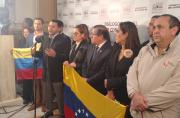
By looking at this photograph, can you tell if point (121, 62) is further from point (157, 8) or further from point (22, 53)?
point (22, 53)

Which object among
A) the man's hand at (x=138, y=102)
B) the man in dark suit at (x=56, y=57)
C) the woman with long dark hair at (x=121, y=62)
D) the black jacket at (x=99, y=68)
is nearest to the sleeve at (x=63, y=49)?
the man in dark suit at (x=56, y=57)

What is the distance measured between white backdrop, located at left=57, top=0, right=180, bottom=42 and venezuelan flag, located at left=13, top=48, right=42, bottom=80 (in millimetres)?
1033

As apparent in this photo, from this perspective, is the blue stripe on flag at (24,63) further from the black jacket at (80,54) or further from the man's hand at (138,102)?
the man's hand at (138,102)

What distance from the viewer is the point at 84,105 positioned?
9.27 feet

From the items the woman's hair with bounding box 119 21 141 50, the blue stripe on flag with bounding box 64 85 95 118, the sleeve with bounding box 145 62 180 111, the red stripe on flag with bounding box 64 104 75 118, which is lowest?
the red stripe on flag with bounding box 64 104 75 118

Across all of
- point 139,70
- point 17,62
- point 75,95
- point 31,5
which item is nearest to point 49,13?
point 31,5

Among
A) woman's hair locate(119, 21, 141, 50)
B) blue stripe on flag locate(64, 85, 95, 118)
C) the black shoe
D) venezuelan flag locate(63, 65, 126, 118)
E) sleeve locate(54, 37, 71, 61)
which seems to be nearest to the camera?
venezuelan flag locate(63, 65, 126, 118)

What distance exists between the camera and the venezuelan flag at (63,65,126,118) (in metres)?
2.36

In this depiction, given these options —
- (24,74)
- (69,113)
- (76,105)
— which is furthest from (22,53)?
(76,105)

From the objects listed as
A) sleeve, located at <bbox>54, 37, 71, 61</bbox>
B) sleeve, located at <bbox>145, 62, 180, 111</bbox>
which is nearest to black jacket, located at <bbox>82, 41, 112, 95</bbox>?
sleeve, located at <bbox>54, 37, 71, 61</bbox>

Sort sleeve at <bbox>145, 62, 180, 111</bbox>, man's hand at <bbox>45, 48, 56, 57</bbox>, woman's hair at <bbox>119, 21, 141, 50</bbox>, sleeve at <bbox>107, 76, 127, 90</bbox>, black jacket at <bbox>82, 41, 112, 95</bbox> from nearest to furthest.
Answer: sleeve at <bbox>145, 62, 180, 111</bbox>
sleeve at <bbox>107, 76, 127, 90</bbox>
woman's hair at <bbox>119, 21, 141, 50</bbox>
black jacket at <bbox>82, 41, 112, 95</bbox>
man's hand at <bbox>45, 48, 56, 57</bbox>

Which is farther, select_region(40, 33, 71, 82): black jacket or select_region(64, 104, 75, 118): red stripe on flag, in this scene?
select_region(40, 33, 71, 82): black jacket

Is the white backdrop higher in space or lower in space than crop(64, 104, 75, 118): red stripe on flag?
higher

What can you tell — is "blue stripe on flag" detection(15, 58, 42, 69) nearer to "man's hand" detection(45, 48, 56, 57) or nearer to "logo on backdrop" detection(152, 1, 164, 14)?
"man's hand" detection(45, 48, 56, 57)
